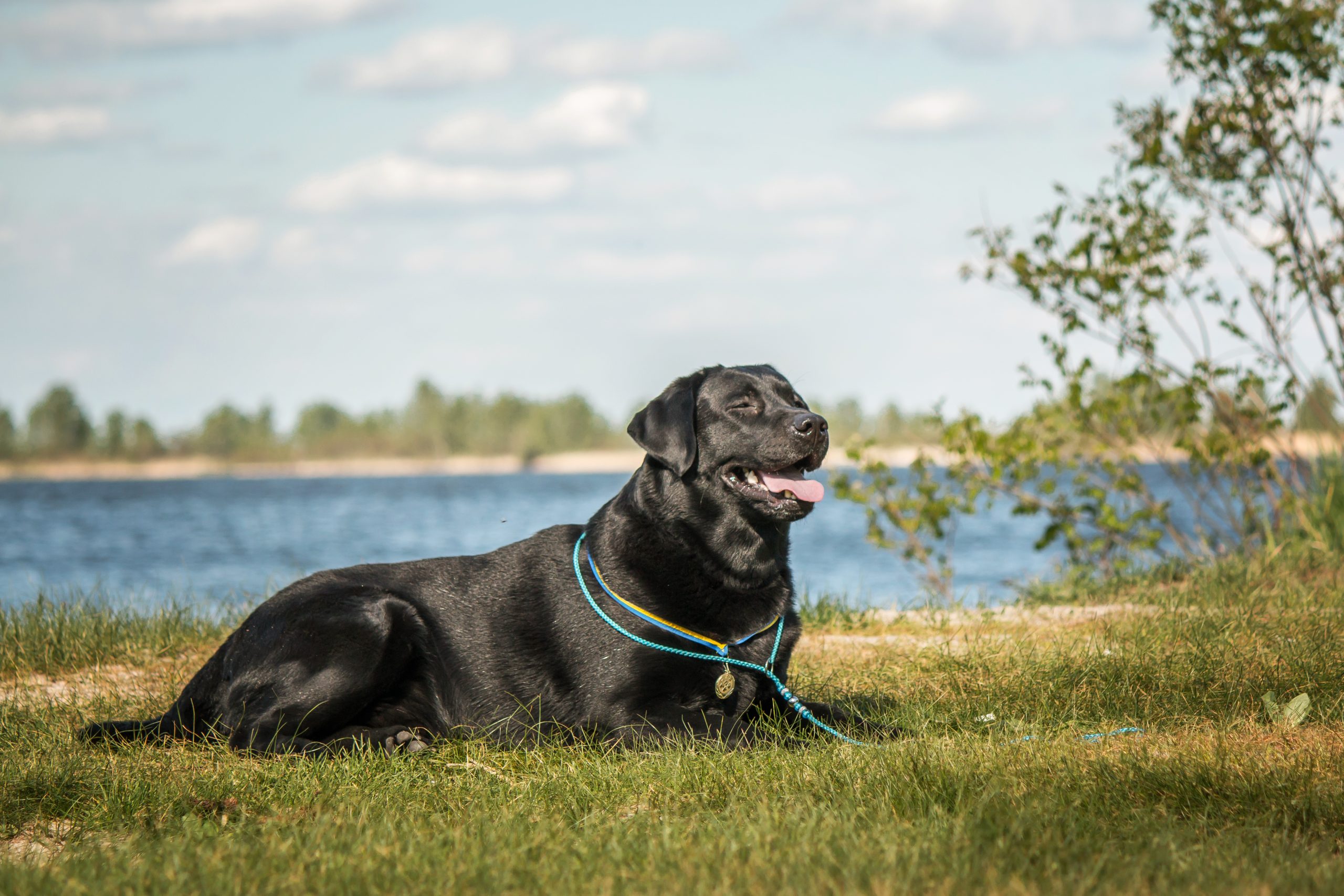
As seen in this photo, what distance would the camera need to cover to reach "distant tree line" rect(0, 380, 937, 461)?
406 ft

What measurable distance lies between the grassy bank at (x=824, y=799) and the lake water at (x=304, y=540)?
2857mm

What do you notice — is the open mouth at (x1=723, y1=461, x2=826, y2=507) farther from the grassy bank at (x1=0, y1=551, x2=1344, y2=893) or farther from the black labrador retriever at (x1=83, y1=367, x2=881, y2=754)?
the grassy bank at (x1=0, y1=551, x2=1344, y2=893)

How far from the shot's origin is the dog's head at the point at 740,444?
4.34 meters

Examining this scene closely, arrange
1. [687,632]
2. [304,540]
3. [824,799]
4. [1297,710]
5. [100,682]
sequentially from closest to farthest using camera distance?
[824,799], [1297,710], [687,632], [100,682], [304,540]

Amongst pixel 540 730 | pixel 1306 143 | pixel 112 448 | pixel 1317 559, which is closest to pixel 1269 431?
pixel 1317 559

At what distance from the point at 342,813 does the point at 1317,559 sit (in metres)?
7.18

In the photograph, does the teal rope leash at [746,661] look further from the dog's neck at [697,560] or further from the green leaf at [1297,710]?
the green leaf at [1297,710]

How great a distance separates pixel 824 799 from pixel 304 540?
107ft

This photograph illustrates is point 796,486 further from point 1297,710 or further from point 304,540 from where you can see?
point 304,540

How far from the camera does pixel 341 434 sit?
430 feet

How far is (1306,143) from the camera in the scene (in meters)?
8.96

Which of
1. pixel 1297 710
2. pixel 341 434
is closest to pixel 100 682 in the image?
pixel 1297 710

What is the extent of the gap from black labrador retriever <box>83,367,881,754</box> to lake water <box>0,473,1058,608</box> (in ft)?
10.7

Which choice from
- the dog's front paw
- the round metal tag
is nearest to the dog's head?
the round metal tag
